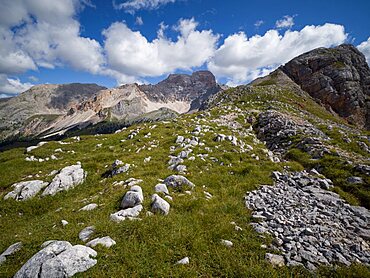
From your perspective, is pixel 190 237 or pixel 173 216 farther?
pixel 173 216

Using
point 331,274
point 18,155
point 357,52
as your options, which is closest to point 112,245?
point 331,274

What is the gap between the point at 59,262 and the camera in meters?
5.39

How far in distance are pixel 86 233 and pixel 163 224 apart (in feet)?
9.17

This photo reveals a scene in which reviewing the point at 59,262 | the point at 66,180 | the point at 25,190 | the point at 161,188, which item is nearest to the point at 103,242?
the point at 59,262

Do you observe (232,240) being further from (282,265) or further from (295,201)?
(295,201)

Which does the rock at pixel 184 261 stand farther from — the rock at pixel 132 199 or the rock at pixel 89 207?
the rock at pixel 89 207

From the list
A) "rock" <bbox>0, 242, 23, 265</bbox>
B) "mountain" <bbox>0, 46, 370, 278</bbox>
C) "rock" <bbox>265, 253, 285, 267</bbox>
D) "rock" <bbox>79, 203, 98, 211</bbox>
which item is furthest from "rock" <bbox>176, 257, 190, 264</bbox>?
"rock" <bbox>0, 242, 23, 265</bbox>

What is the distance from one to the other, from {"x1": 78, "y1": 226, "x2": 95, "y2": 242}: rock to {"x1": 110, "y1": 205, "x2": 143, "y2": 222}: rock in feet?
2.60

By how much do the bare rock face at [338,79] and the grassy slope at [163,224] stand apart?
66997 millimetres

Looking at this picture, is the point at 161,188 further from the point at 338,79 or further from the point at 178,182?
the point at 338,79

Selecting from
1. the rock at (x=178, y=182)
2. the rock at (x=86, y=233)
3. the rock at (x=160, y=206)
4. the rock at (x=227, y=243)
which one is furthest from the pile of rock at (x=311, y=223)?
the rock at (x=86, y=233)

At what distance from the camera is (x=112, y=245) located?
21.1ft

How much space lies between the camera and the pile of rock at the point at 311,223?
6033 millimetres

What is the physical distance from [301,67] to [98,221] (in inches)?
3849
